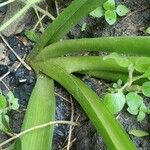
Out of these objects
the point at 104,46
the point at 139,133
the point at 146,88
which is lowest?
the point at 139,133

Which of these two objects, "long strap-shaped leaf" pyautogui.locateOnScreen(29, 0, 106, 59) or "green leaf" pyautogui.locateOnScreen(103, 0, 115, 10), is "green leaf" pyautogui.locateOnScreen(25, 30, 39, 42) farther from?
"green leaf" pyautogui.locateOnScreen(103, 0, 115, 10)

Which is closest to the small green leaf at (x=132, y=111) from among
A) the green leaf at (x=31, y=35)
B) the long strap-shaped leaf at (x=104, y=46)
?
the long strap-shaped leaf at (x=104, y=46)

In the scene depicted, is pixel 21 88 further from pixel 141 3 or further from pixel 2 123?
pixel 141 3

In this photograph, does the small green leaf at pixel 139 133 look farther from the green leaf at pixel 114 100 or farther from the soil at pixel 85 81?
the green leaf at pixel 114 100

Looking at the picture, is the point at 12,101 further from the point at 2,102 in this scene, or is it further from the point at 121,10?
the point at 121,10

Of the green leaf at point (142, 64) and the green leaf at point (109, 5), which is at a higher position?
the green leaf at point (109, 5)

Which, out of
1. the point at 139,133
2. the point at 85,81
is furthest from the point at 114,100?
the point at 85,81
